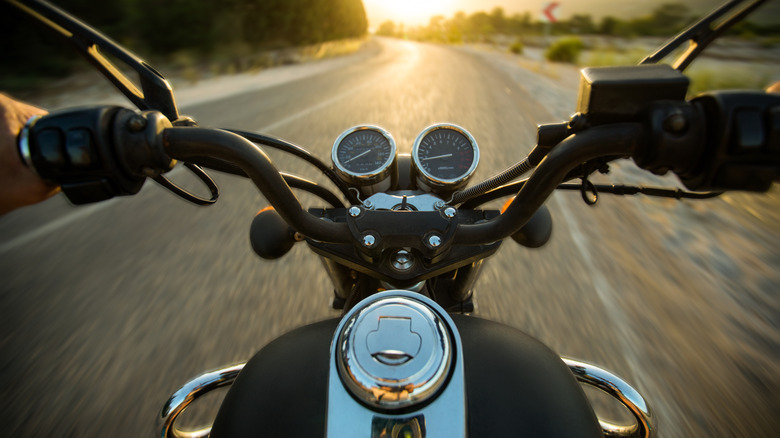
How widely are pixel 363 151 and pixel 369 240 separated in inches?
28.4

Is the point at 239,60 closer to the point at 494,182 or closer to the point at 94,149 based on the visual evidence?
the point at 494,182

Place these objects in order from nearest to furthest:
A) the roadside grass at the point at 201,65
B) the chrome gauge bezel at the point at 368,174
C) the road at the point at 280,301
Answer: the chrome gauge bezel at the point at 368,174
the road at the point at 280,301
the roadside grass at the point at 201,65

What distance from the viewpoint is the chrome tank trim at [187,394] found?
100 centimetres

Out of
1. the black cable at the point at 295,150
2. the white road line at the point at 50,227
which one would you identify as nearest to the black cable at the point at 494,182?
the black cable at the point at 295,150

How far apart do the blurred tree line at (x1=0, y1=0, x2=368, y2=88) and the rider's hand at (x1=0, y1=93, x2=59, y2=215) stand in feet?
0.71

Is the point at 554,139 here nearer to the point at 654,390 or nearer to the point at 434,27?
the point at 654,390

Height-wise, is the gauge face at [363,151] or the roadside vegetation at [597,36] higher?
the gauge face at [363,151]

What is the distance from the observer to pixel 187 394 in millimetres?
1008

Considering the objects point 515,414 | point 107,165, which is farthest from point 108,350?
point 515,414

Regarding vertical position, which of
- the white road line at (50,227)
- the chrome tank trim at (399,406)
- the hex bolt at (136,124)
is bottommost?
the white road line at (50,227)

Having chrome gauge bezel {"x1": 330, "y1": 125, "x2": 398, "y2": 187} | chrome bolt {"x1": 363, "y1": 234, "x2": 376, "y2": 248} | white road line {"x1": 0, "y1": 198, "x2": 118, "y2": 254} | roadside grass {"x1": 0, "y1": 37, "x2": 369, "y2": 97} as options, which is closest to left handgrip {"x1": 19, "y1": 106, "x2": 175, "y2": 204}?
chrome bolt {"x1": 363, "y1": 234, "x2": 376, "y2": 248}

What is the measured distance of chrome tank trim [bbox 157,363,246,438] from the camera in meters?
1.00

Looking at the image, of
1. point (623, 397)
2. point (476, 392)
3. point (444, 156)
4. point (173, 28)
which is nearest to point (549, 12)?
point (173, 28)

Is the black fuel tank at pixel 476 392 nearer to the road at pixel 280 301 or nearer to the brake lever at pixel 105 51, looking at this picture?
the brake lever at pixel 105 51
